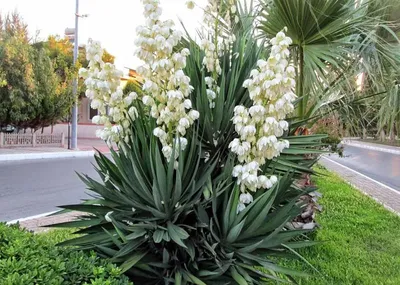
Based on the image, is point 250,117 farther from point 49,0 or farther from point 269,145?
point 49,0

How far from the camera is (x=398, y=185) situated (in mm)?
11906

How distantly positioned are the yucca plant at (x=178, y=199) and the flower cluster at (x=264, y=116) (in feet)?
0.08

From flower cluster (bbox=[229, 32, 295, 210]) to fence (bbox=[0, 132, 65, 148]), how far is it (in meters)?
17.6

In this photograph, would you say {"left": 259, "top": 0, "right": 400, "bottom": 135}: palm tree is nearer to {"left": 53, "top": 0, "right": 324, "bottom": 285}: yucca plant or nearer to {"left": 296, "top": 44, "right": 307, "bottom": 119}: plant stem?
{"left": 296, "top": 44, "right": 307, "bottom": 119}: plant stem

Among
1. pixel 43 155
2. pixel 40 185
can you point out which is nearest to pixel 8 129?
pixel 43 155

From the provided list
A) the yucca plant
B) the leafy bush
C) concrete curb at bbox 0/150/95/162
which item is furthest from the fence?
the leafy bush

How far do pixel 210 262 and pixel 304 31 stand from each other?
238cm

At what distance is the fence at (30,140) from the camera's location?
1759cm

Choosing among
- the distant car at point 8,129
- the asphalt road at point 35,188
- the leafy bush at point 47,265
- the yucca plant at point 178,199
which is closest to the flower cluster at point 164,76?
the yucca plant at point 178,199

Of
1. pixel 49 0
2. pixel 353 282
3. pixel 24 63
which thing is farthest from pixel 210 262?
pixel 49 0

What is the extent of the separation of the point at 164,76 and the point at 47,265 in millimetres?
1193

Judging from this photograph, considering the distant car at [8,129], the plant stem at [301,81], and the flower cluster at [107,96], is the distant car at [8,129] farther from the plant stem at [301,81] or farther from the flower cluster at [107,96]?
the flower cluster at [107,96]

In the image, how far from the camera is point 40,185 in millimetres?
9367

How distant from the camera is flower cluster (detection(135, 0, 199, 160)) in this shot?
220 cm
